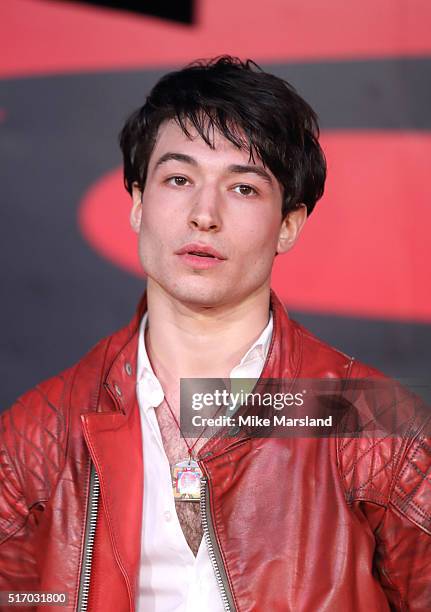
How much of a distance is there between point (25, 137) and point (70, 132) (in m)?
0.14

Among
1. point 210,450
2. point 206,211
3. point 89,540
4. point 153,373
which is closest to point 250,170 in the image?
point 206,211

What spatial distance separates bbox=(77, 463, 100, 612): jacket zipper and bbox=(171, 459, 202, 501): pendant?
16 centimetres

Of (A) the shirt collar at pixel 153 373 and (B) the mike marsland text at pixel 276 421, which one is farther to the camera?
(A) the shirt collar at pixel 153 373

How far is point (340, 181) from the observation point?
9.29 feet

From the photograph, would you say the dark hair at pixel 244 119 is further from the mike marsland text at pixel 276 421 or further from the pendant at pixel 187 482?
the pendant at pixel 187 482

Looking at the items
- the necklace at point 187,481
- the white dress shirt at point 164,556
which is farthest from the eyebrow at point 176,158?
the necklace at point 187,481

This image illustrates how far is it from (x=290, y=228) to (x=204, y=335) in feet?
1.13

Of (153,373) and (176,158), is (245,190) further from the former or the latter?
(153,373)

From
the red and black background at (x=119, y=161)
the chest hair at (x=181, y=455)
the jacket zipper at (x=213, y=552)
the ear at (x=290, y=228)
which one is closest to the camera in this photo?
the jacket zipper at (x=213, y=552)

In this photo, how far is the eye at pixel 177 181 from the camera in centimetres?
195

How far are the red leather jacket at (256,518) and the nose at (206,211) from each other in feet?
0.99

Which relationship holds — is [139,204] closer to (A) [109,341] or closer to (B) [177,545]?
(A) [109,341]

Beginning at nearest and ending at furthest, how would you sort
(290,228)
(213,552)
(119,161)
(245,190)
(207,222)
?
(213,552)
(207,222)
(245,190)
(290,228)
(119,161)

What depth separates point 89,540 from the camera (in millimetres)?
1790
